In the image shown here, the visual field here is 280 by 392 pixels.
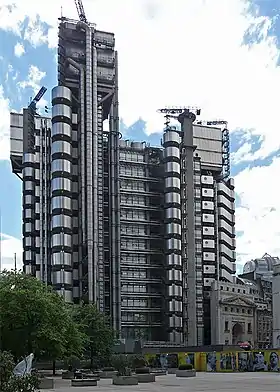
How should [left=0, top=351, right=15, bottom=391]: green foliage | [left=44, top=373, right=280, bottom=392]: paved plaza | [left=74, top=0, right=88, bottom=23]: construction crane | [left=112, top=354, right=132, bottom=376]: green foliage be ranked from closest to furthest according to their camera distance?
[left=0, top=351, right=15, bottom=391]: green foliage < [left=44, top=373, right=280, bottom=392]: paved plaza < [left=112, top=354, right=132, bottom=376]: green foliage < [left=74, top=0, right=88, bottom=23]: construction crane

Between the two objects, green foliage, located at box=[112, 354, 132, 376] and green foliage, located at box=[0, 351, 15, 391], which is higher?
green foliage, located at box=[0, 351, 15, 391]

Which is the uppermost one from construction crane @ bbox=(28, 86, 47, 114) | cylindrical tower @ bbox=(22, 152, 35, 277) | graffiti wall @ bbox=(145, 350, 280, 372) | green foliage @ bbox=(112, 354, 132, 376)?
construction crane @ bbox=(28, 86, 47, 114)

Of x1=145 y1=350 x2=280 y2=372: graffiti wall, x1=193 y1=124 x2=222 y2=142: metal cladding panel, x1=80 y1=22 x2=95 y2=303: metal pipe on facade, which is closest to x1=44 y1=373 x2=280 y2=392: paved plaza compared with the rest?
x1=145 y1=350 x2=280 y2=372: graffiti wall

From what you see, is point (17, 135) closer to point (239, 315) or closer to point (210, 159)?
point (210, 159)

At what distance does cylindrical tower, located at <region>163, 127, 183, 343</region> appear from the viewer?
377 ft

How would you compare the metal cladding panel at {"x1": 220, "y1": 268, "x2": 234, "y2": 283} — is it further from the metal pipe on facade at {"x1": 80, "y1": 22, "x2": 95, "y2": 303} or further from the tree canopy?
the tree canopy

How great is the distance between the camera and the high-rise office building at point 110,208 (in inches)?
4380

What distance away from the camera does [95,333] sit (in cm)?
7325

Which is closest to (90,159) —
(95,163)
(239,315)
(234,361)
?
(95,163)

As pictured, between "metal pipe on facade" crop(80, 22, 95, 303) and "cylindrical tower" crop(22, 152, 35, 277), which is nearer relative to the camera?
"metal pipe on facade" crop(80, 22, 95, 303)

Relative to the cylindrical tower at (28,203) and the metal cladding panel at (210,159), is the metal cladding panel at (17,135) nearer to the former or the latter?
the cylindrical tower at (28,203)

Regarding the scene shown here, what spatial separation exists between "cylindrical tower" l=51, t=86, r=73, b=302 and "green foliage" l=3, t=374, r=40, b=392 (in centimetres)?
9245

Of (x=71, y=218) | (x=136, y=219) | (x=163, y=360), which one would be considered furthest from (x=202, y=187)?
(x=163, y=360)

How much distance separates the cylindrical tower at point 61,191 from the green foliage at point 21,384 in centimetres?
9245
